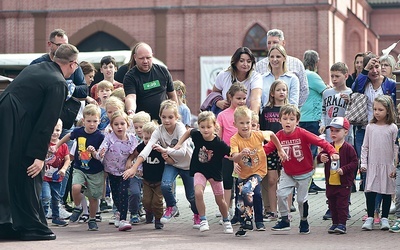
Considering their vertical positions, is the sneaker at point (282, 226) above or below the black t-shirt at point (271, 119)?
below

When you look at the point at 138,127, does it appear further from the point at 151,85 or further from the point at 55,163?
the point at 55,163

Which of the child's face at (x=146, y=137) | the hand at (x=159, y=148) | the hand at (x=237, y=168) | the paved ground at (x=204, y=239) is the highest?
the child's face at (x=146, y=137)

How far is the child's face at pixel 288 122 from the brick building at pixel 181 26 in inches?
1217

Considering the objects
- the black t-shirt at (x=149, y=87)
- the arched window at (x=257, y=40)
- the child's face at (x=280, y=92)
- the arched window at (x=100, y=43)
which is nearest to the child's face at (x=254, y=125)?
the child's face at (x=280, y=92)

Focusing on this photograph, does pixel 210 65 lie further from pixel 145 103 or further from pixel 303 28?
pixel 145 103

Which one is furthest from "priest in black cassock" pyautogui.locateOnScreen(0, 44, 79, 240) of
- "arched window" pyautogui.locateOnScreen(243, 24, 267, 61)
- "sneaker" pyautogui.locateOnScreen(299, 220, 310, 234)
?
"arched window" pyautogui.locateOnScreen(243, 24, 267, 61)

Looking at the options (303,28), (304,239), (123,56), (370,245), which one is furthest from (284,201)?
(303,28)

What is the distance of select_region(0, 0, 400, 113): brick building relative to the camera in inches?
1699

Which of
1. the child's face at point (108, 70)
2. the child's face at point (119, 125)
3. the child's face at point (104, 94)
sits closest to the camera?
the child's face at point (119, 125)

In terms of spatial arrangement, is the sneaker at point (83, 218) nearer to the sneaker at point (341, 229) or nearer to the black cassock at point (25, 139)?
the black cassock at point (25, 139)

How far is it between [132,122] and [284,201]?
226 centimetres

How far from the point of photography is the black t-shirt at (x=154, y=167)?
13.0 metres

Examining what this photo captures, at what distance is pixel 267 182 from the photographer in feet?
44.7

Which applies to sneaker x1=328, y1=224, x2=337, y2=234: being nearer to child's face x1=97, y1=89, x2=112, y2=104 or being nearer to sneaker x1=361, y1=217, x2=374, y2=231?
sneaker x1=361, y1=217, x2=374, y2=231
